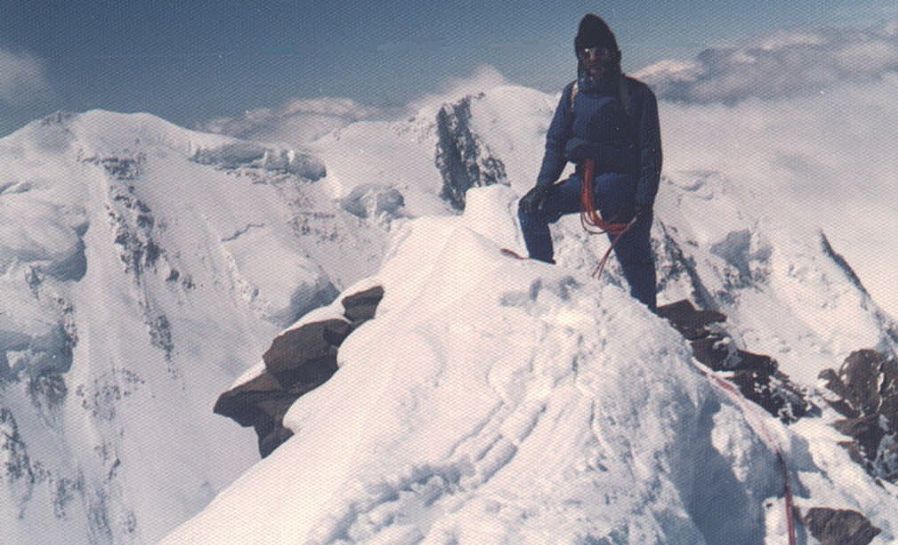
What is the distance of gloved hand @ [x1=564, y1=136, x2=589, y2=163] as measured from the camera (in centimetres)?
870

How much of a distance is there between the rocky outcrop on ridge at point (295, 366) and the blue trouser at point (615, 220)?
7.01 metres

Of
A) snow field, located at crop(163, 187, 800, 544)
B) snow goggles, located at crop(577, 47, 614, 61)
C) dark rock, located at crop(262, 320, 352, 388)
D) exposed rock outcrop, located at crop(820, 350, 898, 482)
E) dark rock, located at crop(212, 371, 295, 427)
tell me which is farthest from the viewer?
dark rock, located at crop(212, 371, 295, 427)

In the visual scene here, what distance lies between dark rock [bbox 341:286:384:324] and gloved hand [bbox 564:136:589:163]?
7.94m

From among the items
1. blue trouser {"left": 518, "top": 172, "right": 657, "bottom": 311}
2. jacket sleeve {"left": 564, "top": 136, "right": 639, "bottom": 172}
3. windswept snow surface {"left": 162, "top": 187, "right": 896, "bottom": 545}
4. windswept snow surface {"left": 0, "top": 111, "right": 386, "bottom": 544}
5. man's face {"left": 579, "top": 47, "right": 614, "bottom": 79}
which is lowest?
windswept snow surface {"left": 0, "top": 111, "right": 386, "bottom": 544}

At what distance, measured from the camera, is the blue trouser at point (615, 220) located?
8766 millimetres

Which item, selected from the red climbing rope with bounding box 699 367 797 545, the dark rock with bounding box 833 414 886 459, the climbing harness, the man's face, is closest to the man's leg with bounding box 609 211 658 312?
the climbing harness

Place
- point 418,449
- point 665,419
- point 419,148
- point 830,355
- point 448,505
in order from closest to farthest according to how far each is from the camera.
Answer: point 448,505
point 418,449
point 665,419
point 830,355
point 419,148

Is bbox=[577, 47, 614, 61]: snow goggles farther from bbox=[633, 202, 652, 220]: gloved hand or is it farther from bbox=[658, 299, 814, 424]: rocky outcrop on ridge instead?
bbox=[658, 299, 814, 424]: rocky outcrop on ridge

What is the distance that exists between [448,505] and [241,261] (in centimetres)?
12990

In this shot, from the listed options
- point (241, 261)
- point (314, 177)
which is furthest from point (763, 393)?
point (314, 177)

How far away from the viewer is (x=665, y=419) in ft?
21.8

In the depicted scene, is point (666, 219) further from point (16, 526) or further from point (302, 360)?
point (302, 360)

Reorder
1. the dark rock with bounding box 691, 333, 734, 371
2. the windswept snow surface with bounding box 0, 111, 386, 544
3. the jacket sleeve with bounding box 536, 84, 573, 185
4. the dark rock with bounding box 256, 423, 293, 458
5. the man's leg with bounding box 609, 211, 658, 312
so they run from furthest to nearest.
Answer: the windswept snow surface with bounding box 0, 111, 386, 544
the dark rock with bounding box 256, 423, 293, 458
the dark rock with bounding box 691, 333, 734, 371
the man's leg with bounding box 609, 211, 658, 312
the jacket sleeve with bounding box 536, 84, 573, 185

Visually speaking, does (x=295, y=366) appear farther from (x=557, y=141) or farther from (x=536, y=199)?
(x=557, y=141)
